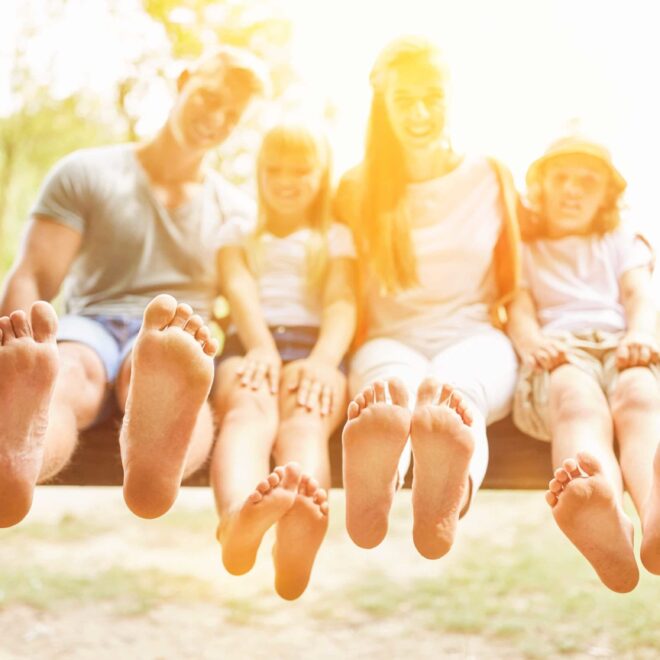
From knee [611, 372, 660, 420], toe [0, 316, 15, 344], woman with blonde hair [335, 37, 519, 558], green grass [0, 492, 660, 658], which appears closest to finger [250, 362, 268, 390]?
woman with blonde hair [335, 37, 519, 558]

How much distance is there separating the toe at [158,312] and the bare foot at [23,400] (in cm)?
9

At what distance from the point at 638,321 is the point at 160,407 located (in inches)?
26.0

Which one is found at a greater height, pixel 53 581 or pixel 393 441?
pixel 393 441

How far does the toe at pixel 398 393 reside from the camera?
884mm

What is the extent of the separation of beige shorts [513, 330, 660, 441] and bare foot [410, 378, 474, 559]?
227 millimetres

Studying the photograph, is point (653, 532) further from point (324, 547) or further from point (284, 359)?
point (324, 547)

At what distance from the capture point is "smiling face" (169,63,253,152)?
1234mm

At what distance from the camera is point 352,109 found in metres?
1.58

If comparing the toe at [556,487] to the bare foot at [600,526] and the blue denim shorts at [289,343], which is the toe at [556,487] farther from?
the blue denim shorts at [289,343]

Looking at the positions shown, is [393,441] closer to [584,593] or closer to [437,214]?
[437,214]

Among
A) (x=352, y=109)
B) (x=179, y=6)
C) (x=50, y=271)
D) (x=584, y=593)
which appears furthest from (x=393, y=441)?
(x=179, y=6)

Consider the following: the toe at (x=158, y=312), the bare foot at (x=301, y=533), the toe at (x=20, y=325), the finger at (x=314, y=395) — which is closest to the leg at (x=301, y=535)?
the bare foot at (x=301, y=533)

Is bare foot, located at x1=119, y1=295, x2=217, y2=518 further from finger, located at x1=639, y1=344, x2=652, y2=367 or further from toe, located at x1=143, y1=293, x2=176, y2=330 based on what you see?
finger, located at x1=639, y1=344, x2=652, y2=367

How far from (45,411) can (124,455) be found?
0.30ft
